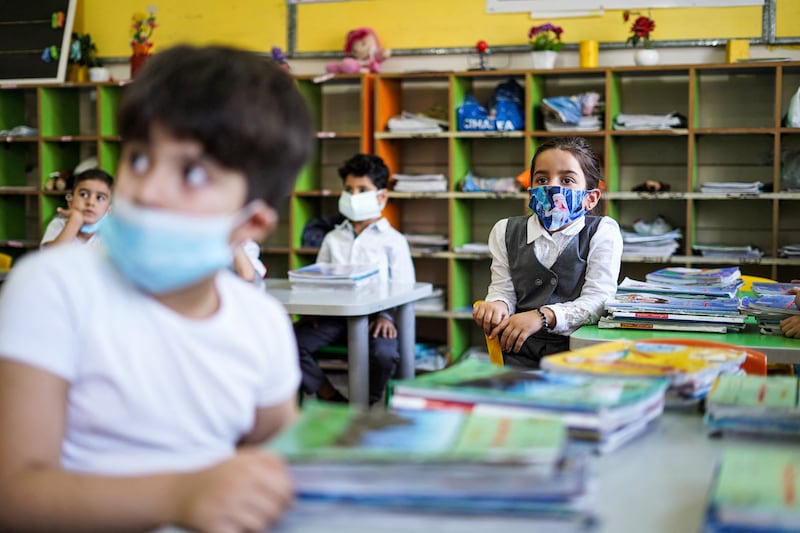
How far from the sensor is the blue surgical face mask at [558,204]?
112 inches

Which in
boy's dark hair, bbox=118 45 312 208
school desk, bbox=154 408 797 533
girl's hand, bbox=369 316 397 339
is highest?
boy's dark hair, bbox=118 45 312 208

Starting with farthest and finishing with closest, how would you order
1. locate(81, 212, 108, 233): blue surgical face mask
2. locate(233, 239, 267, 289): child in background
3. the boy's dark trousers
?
1. locate(81, 212, 108, 233): blue surgical face mask
2. the boy's dark trousers
3. locate(233, 239, 267, 289): child in background

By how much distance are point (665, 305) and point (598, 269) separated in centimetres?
47

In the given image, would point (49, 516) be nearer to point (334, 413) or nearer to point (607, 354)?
point (334, 413)

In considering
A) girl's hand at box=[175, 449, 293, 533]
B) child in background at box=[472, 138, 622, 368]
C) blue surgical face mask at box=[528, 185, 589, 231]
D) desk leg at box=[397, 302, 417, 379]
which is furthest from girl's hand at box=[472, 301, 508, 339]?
girl's hand at box=[175, 449, 293, 533]

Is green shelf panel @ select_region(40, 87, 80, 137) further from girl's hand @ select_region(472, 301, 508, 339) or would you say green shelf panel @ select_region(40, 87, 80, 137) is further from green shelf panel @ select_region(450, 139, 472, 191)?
girl's hand @ select_region(472, 301, 508, 339)

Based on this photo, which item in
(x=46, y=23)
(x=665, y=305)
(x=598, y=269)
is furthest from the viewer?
(x=46, y=23)

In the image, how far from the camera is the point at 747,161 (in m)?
5.11

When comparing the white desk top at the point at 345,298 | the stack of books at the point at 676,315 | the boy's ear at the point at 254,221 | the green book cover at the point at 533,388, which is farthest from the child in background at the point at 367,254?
the boy's ear at the point at 254,221

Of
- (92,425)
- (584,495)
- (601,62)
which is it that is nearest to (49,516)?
(92,425)

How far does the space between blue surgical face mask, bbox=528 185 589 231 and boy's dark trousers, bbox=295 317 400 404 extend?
56.3 inches

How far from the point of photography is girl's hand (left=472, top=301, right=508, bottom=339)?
2736 mm

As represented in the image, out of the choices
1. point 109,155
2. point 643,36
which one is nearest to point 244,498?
point 643,36

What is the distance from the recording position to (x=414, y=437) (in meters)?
0.85
